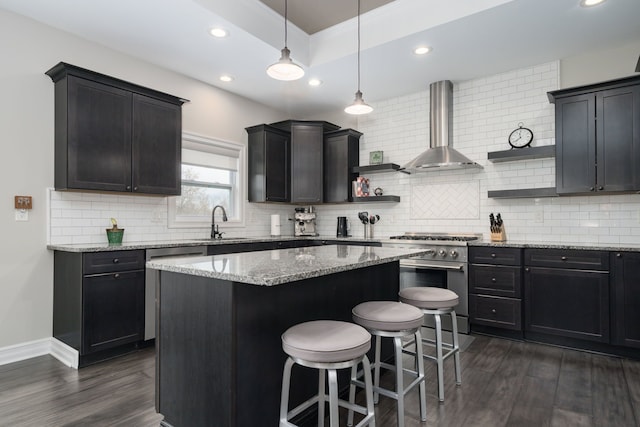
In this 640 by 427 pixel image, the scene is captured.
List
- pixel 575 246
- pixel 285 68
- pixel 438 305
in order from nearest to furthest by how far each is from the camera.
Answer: pixel 438 305
pixel 285 68
pixel 575 246

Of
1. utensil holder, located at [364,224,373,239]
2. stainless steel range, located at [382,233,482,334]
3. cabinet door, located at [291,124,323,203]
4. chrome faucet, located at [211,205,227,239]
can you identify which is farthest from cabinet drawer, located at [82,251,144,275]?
utensil holder, located at [364,224,373,239]

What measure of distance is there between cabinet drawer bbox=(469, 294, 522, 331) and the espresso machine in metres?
2.60

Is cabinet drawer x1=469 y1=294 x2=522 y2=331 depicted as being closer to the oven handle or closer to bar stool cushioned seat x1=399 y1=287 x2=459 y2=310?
the oven handle

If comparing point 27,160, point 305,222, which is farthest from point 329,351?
point 305,222

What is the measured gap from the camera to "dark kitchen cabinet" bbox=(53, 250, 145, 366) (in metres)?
2.85

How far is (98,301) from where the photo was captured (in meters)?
2.92

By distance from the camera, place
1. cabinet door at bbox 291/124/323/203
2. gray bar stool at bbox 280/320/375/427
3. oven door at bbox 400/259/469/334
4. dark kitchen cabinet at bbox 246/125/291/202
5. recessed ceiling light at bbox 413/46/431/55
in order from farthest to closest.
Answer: cabinet door at bbox 291/124/323/203 < dark kitchen cabinet at bbox 246/125/291/202 < oven door at bbox 400/259/469/334 < recessed ceiling light at bbox 413/46/431/55 < gray bar stool at bbox 280/320/375/427

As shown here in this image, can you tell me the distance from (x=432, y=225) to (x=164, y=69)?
146 inches

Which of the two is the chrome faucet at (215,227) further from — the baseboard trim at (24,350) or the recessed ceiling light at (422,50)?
the recessed ceiling light at (422,50)

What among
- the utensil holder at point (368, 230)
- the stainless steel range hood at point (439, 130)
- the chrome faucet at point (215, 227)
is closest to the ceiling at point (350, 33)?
the stainless steel range hood at point (439, 130)

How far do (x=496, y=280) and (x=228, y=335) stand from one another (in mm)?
2943

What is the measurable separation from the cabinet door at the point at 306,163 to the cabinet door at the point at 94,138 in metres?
2.33

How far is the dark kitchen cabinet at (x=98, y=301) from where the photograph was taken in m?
2.85

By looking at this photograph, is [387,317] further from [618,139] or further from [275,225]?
[275,225]
